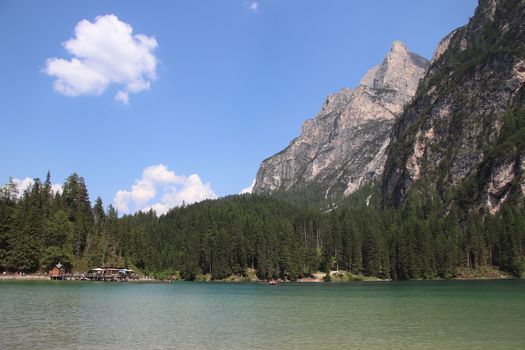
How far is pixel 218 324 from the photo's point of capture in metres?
50.2

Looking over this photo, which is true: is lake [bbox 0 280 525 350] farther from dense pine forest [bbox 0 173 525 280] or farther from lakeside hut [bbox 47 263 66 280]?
dense pine forest [bbox 0 173 525 280]

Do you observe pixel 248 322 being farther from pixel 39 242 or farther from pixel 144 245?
pixel 144 245

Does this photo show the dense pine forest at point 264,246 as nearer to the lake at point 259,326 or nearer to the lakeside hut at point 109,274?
the lakeside hut at point 109,274

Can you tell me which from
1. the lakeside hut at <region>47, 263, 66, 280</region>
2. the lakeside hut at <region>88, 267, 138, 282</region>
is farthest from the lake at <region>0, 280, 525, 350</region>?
the lakeside hut at <region>88, 267, 138, 282</region>

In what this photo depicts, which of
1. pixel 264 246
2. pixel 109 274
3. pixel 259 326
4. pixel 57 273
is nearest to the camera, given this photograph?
pixel 259 326

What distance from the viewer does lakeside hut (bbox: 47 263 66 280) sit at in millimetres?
153000

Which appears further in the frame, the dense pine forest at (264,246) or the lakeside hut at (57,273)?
the dense pine forest at (264,246)

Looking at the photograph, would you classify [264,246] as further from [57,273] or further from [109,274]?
[57,273]

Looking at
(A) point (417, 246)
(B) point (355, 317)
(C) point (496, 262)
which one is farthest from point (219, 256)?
(B) point (355, 317)

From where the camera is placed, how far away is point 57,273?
154500 millimetres

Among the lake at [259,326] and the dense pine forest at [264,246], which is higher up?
the dense pine forest at [264,246]

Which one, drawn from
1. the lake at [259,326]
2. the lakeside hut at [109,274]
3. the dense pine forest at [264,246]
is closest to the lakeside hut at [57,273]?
the dense pine forest at [264,246]

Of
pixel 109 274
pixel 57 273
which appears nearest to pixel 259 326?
pixel 57 273

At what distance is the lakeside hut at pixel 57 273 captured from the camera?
502 feet
